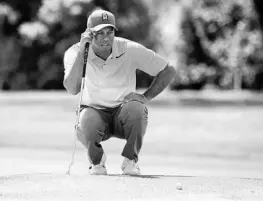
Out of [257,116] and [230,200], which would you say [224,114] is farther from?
[230,200]

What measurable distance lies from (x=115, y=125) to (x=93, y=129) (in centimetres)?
29

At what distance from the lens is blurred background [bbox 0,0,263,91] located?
1651 inches

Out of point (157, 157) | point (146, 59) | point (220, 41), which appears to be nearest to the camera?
point (146, 59)

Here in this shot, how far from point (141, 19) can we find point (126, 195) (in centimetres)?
3667

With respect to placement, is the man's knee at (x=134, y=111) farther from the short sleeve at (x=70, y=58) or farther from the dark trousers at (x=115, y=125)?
the short sleeve at (x=70, y=58)

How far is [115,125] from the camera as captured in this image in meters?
8.45

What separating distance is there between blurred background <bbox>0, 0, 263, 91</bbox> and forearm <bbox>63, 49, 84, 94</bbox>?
3235cm

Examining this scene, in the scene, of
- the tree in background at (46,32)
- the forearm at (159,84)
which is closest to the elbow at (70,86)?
the forearm at (159,84)

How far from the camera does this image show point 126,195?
22.6 ft

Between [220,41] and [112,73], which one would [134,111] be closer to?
[112,73]

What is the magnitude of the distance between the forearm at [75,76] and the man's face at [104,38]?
19 centimetres

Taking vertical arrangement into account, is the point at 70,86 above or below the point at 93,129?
above

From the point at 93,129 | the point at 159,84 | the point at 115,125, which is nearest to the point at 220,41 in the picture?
the point at 159,84

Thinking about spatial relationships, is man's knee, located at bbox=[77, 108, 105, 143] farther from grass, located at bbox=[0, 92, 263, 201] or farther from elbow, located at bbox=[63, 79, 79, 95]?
grass, located at bbox=[0, 92, 263, 201]
